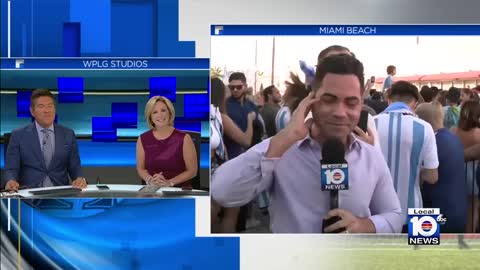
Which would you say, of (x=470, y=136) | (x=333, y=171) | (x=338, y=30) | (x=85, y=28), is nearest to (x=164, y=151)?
(x=85, y=28)

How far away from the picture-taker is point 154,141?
3980 millimetres

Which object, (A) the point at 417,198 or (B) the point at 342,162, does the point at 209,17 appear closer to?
(B) the point at 342,162


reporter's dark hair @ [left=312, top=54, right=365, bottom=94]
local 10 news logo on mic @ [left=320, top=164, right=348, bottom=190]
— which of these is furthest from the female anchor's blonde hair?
local 10 news logo on mic @ [left=320, top=164, right=348, bottom=190]

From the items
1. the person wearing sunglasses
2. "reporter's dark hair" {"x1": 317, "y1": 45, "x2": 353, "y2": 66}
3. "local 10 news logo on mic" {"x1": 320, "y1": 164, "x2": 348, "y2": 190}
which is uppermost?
"reporter's dark hair" {"x1": 317, "y1": 45, "x2": 353, "y2": 66}

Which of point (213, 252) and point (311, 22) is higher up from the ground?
point (311, 22)

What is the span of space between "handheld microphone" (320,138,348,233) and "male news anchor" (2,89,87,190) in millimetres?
1519

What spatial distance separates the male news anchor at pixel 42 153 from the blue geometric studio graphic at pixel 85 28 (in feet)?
1.06

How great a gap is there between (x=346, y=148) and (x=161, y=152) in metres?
1.17

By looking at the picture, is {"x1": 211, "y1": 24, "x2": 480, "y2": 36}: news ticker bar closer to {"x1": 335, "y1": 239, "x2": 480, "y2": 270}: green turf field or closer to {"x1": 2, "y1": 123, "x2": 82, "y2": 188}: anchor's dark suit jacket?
{"x1": 2, "y1": 123, "x2": 82, "y2": 188}: anchor's dark suit jacket

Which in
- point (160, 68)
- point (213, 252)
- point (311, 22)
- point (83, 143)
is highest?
point (311, 22)

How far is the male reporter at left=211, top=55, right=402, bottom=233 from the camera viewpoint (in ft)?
12.8

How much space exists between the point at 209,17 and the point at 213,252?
148 cm

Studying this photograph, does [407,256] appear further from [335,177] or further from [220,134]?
[220,134]

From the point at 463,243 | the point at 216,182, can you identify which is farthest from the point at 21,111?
the point at 463,243
